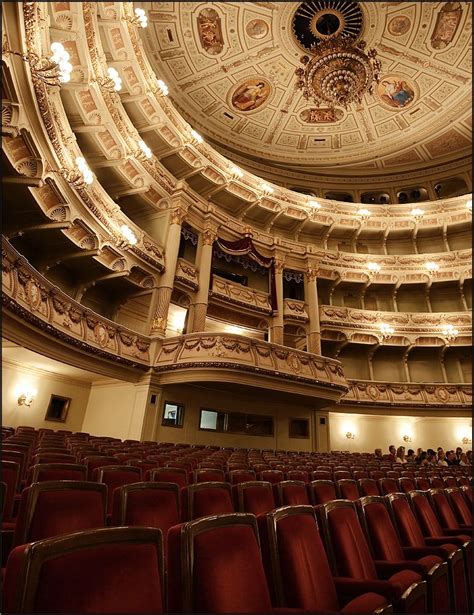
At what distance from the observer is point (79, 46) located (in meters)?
7.19

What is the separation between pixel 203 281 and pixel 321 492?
8.96 meters

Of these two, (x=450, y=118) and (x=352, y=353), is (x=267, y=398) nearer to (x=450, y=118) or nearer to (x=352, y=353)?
(x=352, y=353)

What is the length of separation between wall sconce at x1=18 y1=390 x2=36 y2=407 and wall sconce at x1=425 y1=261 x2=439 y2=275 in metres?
14.8

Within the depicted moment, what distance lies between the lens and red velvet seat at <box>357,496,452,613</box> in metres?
1.68

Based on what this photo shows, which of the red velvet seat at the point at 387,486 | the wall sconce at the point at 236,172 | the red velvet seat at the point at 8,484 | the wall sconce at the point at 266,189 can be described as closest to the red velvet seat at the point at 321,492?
the red velvet seat at the point at 387,486

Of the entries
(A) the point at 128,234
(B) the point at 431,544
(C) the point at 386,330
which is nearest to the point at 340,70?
(A) the point at 128,234

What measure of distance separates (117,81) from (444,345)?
13962mm

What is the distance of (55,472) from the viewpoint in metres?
2.07

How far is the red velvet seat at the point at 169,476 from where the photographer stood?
8.19 ft

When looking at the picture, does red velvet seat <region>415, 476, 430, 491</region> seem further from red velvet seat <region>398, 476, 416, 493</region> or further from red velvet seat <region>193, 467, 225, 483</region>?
red velvet seat <region>193, 467, 225, 483</region>

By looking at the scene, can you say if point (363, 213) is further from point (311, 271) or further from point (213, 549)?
point (213, 549)

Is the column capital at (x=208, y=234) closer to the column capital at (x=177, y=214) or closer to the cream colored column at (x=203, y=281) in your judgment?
the cream colored column at (x=203, y=281)

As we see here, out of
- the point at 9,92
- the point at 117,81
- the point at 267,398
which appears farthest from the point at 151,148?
the point at 267,398

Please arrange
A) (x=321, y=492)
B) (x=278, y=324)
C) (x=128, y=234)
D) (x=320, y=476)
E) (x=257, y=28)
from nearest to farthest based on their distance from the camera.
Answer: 1. (x=321, y=492)
2. (x=320, y=476)
3. (x=128, y=234)
4. (x=257, y=28)
5. (x=278, y=324)
